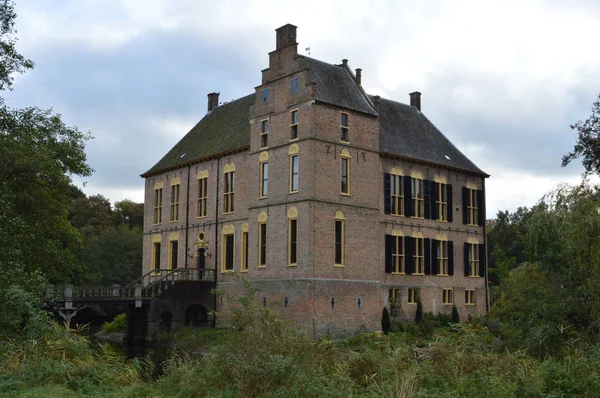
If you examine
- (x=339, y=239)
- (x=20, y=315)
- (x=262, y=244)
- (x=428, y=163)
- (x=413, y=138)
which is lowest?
A: (x=20, y=315)

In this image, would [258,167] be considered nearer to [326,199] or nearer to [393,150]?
[326,199]

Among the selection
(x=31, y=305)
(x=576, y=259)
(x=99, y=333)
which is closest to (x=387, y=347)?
(x=576, y=259)

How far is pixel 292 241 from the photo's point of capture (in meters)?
29.6

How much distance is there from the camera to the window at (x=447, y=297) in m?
34.9

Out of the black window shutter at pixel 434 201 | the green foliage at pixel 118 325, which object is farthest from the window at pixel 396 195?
the green foliage at pixel 118 325

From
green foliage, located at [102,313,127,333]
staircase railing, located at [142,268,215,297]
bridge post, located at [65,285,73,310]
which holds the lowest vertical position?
green foliage, located at [102,313,127,333]

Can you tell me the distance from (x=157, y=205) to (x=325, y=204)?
14009mm

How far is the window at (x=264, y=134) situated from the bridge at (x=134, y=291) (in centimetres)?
717

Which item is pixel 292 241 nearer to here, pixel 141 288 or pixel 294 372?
pixel 141 288

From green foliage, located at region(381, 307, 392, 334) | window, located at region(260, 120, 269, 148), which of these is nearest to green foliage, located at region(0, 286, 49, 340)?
window, located at region(260, 120, 269, 148)

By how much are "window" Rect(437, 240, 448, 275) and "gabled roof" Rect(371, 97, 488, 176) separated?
4.10 meters

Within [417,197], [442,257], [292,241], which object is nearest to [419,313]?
[442,257]

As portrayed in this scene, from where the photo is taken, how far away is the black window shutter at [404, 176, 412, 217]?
33.5 meters

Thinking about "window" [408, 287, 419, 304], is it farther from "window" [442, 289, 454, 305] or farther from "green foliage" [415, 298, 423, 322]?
"window" [442, 289, 454, 305]
